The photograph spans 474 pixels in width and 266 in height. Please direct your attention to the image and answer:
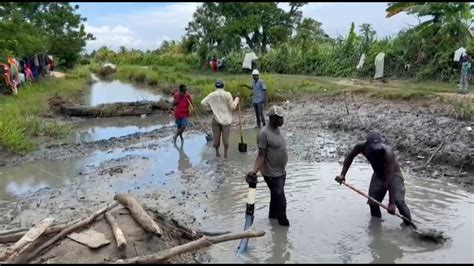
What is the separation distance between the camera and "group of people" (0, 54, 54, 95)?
65.4 ft

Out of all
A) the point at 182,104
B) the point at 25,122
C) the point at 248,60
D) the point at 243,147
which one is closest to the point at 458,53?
the point at 243,147

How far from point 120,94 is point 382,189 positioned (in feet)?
81.6

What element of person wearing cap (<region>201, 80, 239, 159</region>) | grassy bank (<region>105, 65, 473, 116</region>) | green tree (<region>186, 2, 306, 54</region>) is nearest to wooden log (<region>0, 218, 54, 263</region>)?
person wearing cap (<region>201, 80, 239, 159</region>)

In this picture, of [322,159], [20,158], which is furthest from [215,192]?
[20,158]

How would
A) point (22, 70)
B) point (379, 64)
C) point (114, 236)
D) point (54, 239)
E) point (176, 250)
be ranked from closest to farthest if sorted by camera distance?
point (176, 250) → point (54, 239) → point (114, 236) → point (379, 64) → point (22, 70)

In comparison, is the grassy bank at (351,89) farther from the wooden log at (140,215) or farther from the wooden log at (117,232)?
the wooden log at (117,232)

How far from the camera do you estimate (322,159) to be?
451 inches

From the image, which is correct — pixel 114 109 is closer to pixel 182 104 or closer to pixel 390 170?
pixel 182 104

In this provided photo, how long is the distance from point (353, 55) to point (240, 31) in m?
11.0

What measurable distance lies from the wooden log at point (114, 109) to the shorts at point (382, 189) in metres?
13.9

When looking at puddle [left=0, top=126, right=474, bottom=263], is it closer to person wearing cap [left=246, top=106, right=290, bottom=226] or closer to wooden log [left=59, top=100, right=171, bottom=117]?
person wearing cap [left=246, top=106, right=290, bottom=226]

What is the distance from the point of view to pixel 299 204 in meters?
8.38

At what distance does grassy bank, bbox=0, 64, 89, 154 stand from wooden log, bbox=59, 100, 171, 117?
869 mm

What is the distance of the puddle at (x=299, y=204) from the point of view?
643 centimetres
